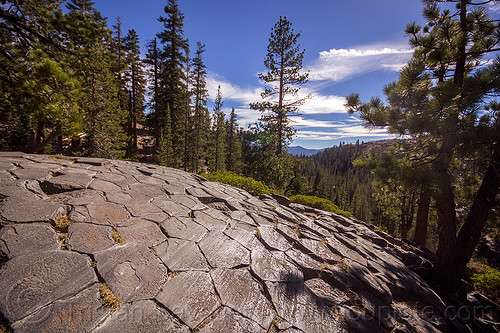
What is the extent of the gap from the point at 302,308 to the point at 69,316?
2484mm

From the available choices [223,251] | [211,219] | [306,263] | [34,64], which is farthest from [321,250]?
[34,64]

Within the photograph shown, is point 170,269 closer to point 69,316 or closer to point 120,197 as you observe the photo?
point 69,316

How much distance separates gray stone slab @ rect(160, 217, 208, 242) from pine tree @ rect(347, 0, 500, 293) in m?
4.66

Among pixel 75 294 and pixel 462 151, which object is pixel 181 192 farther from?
pixel 462 151

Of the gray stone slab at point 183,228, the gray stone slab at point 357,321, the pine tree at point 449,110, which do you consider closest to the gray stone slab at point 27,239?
the gray stone slab at point 183,228

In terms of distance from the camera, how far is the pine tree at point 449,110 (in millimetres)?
3555

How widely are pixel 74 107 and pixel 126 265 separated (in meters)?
4.48

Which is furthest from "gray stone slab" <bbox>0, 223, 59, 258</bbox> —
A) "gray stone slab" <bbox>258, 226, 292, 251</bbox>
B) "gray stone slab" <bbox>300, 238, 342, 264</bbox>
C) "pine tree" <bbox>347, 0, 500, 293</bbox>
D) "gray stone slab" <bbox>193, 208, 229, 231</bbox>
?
"pine tree" <bbox>347, 0, 500, 293</bbox>

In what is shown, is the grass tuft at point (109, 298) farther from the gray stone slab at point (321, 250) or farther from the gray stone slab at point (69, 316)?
the gray stone slab at point (321, 250)

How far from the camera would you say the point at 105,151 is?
40.3 feet

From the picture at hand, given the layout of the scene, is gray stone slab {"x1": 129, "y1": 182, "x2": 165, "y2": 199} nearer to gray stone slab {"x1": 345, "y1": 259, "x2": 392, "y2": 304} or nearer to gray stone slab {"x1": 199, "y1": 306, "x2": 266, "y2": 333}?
gray stone slab {"x1": 199, "y1": 306, "x2": 266, "y2": 333}

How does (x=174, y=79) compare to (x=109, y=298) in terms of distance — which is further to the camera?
(x=174, y=79)

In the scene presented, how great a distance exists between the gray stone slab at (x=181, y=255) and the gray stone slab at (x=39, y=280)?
0.77 metres

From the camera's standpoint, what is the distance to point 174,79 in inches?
784
